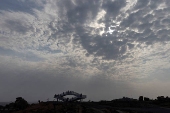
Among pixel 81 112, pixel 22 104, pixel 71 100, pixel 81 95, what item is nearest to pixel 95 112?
pixel 81 112

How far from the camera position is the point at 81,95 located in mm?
48969

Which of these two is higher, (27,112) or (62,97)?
(62,97)

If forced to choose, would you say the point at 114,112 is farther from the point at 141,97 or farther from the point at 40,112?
the point at 141,97

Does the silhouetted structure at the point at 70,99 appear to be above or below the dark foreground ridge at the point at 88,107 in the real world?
above

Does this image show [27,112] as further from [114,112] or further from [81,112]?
[114,112]

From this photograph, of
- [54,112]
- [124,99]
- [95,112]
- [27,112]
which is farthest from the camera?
[124,99]

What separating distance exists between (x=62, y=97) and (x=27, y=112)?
15.7 metres

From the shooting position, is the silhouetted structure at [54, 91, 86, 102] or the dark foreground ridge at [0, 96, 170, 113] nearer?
the dark foreground ridge at [0, 96, 170, 113]

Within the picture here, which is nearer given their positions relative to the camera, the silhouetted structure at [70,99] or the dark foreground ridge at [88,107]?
the dark foreground ridge at [88,107]

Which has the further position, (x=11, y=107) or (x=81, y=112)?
(x=11, y=107)

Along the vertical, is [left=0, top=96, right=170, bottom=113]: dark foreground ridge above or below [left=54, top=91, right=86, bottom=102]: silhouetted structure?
below

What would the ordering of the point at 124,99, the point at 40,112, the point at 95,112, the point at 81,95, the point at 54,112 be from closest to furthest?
the point at 95,112 < the point at 54,112 < the point at 40,112 < the point at 81,95 < the point at 124,99

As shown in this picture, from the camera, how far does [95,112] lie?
95.9ft

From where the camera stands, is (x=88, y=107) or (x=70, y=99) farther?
(x=70, y=99)
